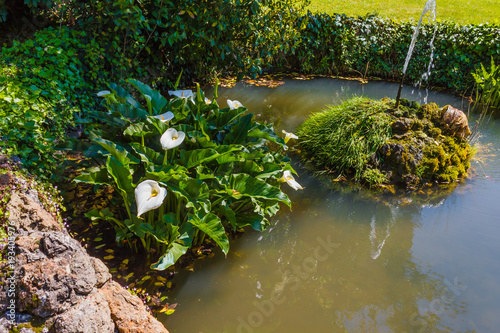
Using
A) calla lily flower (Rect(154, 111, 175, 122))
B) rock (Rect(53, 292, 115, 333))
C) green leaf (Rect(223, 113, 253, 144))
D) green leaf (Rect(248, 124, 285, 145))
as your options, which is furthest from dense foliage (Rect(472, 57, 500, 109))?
rock (Rect(53, 292, 115, 333))

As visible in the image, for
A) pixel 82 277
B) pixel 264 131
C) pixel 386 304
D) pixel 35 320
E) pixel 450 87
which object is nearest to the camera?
pixel 35 320

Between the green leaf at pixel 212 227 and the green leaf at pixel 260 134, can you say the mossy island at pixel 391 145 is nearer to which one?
the green leaf at pixel 260 134

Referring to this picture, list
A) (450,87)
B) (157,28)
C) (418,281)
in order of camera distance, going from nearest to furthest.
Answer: (418,281)
(157,28)
(450,87)

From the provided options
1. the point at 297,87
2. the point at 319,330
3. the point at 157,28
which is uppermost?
the point at 157,28

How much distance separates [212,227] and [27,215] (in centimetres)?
128

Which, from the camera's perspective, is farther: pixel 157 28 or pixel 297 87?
pixel 297 87

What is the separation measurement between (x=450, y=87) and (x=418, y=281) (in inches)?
247

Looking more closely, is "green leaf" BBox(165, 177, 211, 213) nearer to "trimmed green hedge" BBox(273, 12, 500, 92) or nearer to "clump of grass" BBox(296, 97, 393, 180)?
"clump of grass" BBox(296, 97, 393, 180)

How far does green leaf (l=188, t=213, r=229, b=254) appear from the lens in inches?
108

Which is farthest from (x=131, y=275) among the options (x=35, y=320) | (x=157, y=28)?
(x=157, y=28)

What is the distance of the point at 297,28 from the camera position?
8039mm

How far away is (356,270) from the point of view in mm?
3268

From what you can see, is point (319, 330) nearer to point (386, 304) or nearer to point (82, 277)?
point (386, 304)

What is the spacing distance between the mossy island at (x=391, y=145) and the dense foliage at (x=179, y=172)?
1312mm
